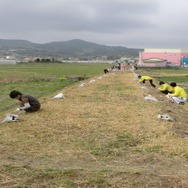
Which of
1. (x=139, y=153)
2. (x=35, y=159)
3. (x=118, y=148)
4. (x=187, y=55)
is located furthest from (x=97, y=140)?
(x=187, y=55)

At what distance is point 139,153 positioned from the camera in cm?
732

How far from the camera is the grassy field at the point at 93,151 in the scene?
5.61 metres

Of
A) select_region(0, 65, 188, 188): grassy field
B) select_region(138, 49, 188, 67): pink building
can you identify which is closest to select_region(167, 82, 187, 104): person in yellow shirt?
select_region(0, 65, 188, 188): grassy field

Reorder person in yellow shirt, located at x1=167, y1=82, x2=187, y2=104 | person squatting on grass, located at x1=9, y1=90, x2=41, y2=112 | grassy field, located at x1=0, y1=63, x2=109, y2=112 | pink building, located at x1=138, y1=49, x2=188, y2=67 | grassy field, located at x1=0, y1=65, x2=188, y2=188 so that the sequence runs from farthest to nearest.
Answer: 1. pink building, located at x1=138, y1=49, x2=188, y2=67
2. grassy field, located at x1=0, y1=63, x2=109, y2=112
3. person in yellow shirt, located at x1=167, y1=82, x2=187, y2=104
4. person squatting on grass, located at x1=9, y1=90, x2=41, y2=112
5. grassy field, located at x1=0, y1=65, x2=188, y2=188

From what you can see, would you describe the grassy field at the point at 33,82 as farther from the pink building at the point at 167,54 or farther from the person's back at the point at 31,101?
the pink building at the point at 167,54

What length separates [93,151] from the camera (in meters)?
7.36

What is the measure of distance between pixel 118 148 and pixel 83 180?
7.40 ft

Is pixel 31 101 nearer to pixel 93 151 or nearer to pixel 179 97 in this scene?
pixel 93 151

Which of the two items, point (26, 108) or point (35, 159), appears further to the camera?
point (26, 108)

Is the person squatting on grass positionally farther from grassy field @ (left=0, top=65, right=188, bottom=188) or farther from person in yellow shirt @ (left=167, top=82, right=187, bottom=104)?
person in yellow shirt @ (left=167, top=82, right=187, bottom=104)

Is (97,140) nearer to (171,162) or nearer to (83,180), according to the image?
(171,162)

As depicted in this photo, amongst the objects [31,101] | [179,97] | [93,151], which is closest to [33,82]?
[179,97]

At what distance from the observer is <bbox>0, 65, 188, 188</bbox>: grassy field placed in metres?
5.61

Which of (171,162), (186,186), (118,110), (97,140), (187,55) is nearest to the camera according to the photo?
(186,186)
